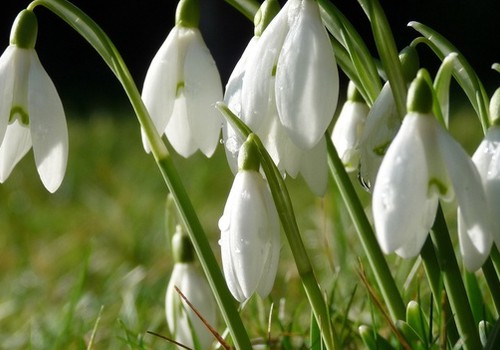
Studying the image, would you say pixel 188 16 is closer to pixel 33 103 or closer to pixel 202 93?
pixel 202 93

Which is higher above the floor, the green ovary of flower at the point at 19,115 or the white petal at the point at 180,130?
the green ovary of flower at the point at 19,115

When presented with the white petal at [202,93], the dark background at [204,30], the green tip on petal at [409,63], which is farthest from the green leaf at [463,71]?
the dark background at [204,30]

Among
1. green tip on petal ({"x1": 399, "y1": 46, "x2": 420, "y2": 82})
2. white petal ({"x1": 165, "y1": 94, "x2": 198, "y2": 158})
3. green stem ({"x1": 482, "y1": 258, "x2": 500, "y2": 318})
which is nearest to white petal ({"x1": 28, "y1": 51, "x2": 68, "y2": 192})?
white petal ({"x1": 165, "y1": 94, "x2": 198, "y2": 158})

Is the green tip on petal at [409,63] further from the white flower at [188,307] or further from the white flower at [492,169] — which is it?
the white flower at [188,307]

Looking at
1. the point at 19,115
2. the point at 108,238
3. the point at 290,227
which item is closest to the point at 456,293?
the point at 290,227

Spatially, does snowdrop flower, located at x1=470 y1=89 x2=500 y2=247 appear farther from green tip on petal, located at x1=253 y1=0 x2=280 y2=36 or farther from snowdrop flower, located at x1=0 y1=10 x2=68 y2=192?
snowdrop flower, located at x1=0 y1=10 x2=68 y2=192

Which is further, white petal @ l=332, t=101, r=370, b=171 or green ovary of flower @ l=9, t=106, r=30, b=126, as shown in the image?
white petal @ l=332, t=101, r=370, b=171
